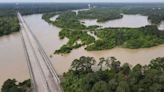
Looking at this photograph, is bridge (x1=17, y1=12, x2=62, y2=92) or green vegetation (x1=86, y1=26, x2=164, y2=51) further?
green vegetation (x1=86, y1=26, x2=164, y2=51)

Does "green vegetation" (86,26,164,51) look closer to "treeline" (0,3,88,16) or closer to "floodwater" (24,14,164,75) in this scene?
"floodwater" (24,14,164,75)

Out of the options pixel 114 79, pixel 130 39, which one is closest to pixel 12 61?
pixel 114 79

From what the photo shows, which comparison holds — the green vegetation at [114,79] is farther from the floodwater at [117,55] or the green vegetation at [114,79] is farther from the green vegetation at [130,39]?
the green vegetation at [130,39]

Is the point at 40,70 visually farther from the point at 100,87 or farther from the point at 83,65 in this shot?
the point at 100,87

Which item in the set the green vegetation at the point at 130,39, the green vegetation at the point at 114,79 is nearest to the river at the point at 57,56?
the green vegetation at the point at 130,39

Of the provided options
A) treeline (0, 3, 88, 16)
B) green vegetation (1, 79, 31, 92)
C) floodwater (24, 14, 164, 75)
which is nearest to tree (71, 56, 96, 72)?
floodwater (24, 14, 164, 75)
